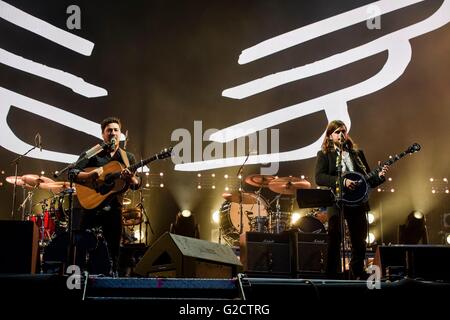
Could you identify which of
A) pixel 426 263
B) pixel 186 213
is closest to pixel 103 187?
pixel 426 263

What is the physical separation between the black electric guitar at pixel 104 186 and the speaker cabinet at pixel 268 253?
178cm

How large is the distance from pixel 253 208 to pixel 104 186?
4.32m

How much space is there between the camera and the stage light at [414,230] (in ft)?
33.6

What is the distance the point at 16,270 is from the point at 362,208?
3.57 meters

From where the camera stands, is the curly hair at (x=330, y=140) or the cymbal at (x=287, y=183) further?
the cymbal at (x=287, y=183)

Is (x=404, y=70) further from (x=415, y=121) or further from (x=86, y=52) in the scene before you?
(x=86, y=52)

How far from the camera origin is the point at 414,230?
34.0ft

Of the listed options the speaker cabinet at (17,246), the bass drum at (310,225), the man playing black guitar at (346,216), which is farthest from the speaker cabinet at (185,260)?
the bass drum at (310,225)

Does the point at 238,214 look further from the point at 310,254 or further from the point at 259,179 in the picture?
the point at 310,254

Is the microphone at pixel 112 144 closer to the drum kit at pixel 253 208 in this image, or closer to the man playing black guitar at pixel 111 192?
the man playing black guitar at pixel 111 192

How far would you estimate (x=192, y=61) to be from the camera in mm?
10664

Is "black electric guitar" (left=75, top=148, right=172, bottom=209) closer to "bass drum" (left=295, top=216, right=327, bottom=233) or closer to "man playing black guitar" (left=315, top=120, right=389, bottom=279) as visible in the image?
"man playing black guitar" (left=315, top=120, right=389, bottom=279)
